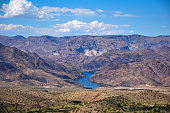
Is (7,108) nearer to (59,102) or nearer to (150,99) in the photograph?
(59,102)

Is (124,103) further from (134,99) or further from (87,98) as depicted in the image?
(87,98)

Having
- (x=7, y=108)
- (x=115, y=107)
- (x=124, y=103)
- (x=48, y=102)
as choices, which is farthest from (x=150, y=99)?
(x=7, y=108)

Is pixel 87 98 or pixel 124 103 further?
pixel 87 98

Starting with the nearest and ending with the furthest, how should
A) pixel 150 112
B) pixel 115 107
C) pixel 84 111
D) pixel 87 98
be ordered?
pixel 150 112 < pixel 84 111 < pixel 115 107 < pixel 87 98

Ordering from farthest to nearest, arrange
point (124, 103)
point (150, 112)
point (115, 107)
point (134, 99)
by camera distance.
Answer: point (134, 99) → point (124, 103) → point (115, 107) → point (150, 112)

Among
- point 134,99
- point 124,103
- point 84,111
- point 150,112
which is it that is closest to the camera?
point 150,112

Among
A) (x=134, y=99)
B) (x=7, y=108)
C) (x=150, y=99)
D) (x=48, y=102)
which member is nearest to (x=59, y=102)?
(x=48, y=102)

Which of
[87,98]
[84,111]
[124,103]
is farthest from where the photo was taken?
[87,98]

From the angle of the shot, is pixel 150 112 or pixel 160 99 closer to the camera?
pixel 150 112
